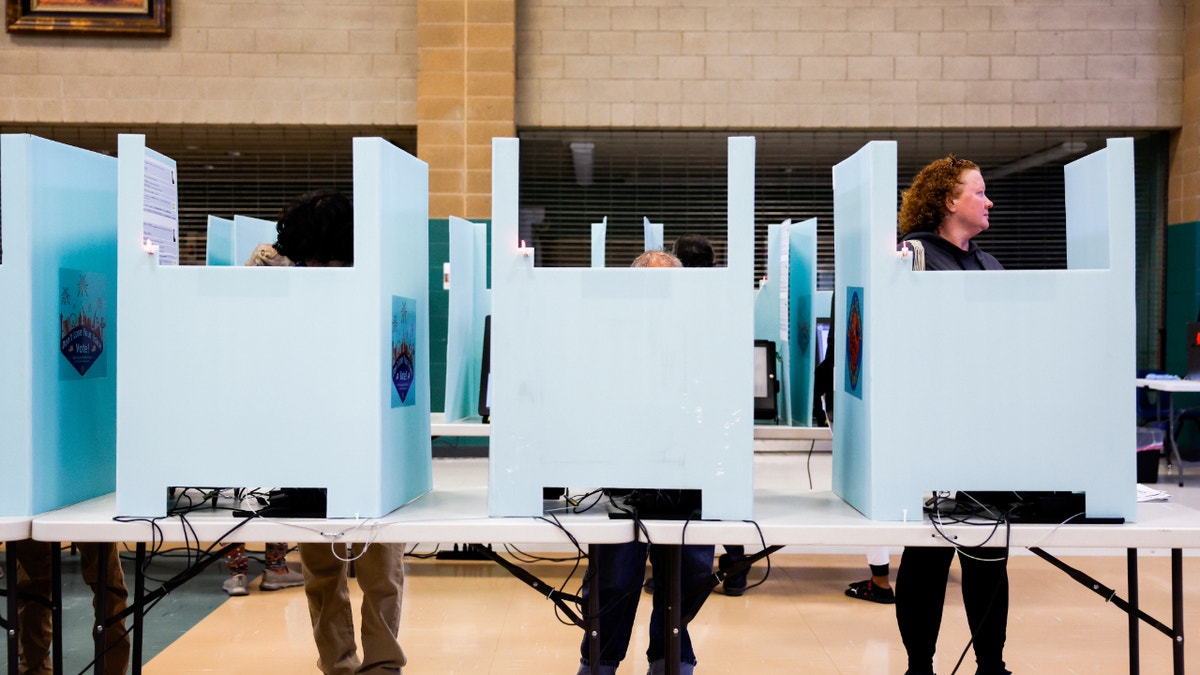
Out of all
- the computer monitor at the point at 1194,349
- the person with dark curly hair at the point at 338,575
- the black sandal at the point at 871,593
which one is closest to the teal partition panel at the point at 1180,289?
the computer monitor at the point at 1194,349

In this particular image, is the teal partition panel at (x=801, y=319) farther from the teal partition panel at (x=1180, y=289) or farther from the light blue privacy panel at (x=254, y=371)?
the teal partition panel at (x=1180, y=289)

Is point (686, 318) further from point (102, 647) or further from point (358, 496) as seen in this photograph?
point (102, 647)

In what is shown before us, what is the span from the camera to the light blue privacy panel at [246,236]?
3678mm

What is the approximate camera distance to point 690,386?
173cm

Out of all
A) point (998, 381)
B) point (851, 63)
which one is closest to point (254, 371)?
point (998, 381)

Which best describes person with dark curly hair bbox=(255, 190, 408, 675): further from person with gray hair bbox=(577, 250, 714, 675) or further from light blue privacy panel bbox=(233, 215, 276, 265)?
light blue privacy panel bbox=(233, 215, 276, 265)

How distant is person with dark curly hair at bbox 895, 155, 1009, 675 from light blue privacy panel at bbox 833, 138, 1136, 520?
0.44 meters

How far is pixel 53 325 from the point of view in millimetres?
1833

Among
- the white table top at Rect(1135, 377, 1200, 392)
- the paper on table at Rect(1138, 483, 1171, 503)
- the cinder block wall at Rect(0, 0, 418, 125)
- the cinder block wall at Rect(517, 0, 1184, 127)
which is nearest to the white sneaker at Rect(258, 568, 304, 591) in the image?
the paper on table at Rect(1138, 483, 1171, 503)

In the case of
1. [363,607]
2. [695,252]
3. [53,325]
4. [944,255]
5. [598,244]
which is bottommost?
[363,607]

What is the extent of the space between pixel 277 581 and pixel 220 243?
52.5 inches

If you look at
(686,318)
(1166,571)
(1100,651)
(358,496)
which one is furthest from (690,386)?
(1166,571)

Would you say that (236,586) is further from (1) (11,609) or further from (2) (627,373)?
(2) (627,373)

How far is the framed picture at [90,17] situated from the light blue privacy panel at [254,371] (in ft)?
18.2
